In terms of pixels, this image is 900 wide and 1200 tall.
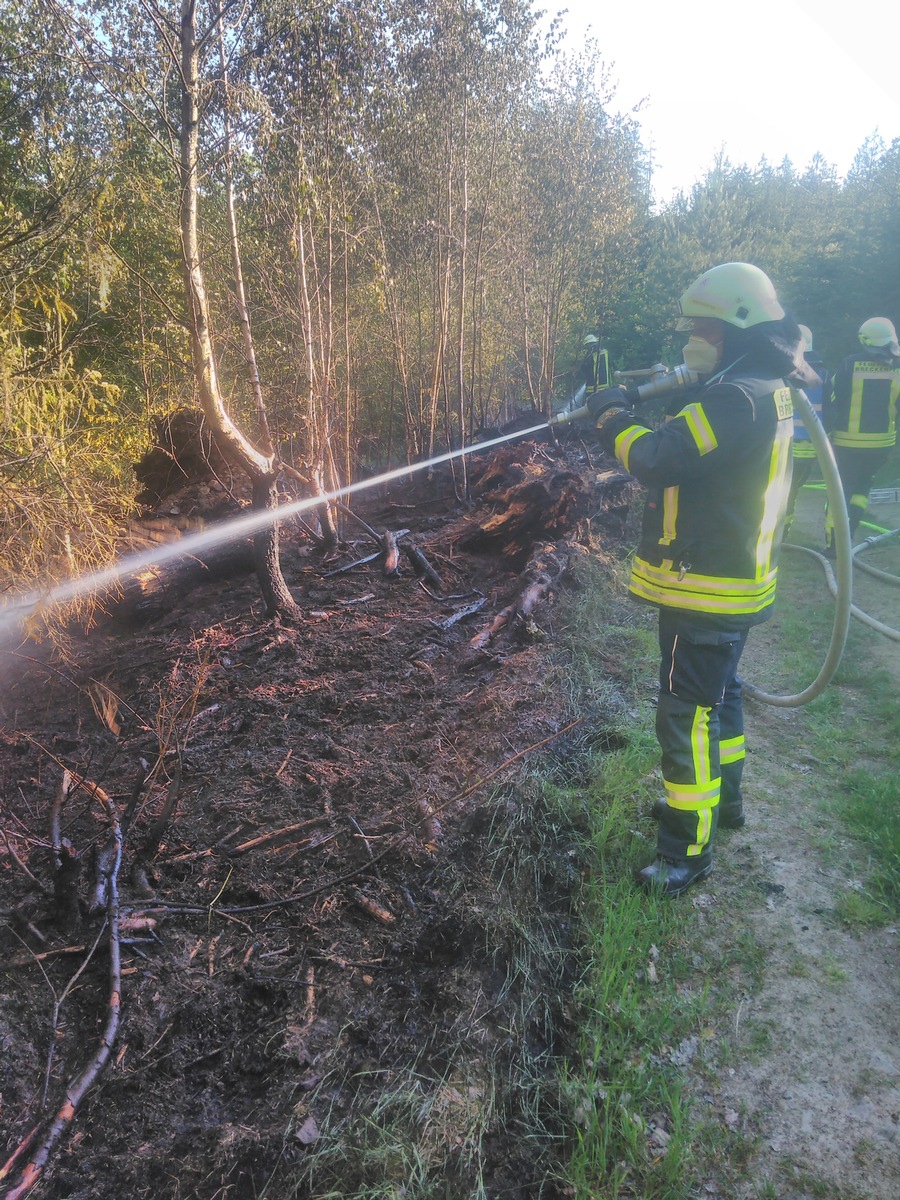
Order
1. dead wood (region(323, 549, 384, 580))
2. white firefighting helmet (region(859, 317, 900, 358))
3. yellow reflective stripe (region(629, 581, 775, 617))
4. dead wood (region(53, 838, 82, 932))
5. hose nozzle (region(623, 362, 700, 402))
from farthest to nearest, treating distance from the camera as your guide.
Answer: dead wood (region(323, 549, 384, 580)), white firefighting helmet (region(859, 317, 900, 358)), hose nozzle (region(623, 362, 700, 402)), yellow reflective stripe (region(629, 581, 775, 617)), dead wood (region(53, 838, 82, 932))

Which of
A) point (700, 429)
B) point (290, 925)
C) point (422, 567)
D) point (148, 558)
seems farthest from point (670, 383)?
point (148, 558)

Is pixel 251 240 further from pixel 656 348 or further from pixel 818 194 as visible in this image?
pixel 818 194

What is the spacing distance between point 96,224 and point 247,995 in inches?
235

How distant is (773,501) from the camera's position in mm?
2586

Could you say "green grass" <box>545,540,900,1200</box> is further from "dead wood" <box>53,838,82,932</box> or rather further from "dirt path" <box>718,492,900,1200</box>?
"dead wood" <box>53,838,82,932</box>

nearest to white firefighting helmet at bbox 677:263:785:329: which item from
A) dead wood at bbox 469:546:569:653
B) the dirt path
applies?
the dirt path

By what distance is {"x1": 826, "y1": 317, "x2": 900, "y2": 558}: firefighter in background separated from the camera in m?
6.25

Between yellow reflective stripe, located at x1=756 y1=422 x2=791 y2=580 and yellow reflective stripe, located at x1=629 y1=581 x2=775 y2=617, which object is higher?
yellow reflective stripe, located at x1=756 y1=422 x2=791 y2=580

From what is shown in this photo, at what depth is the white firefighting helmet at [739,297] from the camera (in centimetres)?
249

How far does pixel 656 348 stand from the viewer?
16594 mm

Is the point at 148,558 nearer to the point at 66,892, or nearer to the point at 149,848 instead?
the point at 149,848

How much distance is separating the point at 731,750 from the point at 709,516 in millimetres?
1125

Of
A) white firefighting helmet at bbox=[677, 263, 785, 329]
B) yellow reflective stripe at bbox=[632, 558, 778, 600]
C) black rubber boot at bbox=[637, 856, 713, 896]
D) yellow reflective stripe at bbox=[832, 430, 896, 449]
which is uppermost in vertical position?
white firefighting helmet at bbox=[677, 263, 785, 329]

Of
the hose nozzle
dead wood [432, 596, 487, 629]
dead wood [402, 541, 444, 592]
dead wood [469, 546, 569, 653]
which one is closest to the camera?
the hose nozzle
